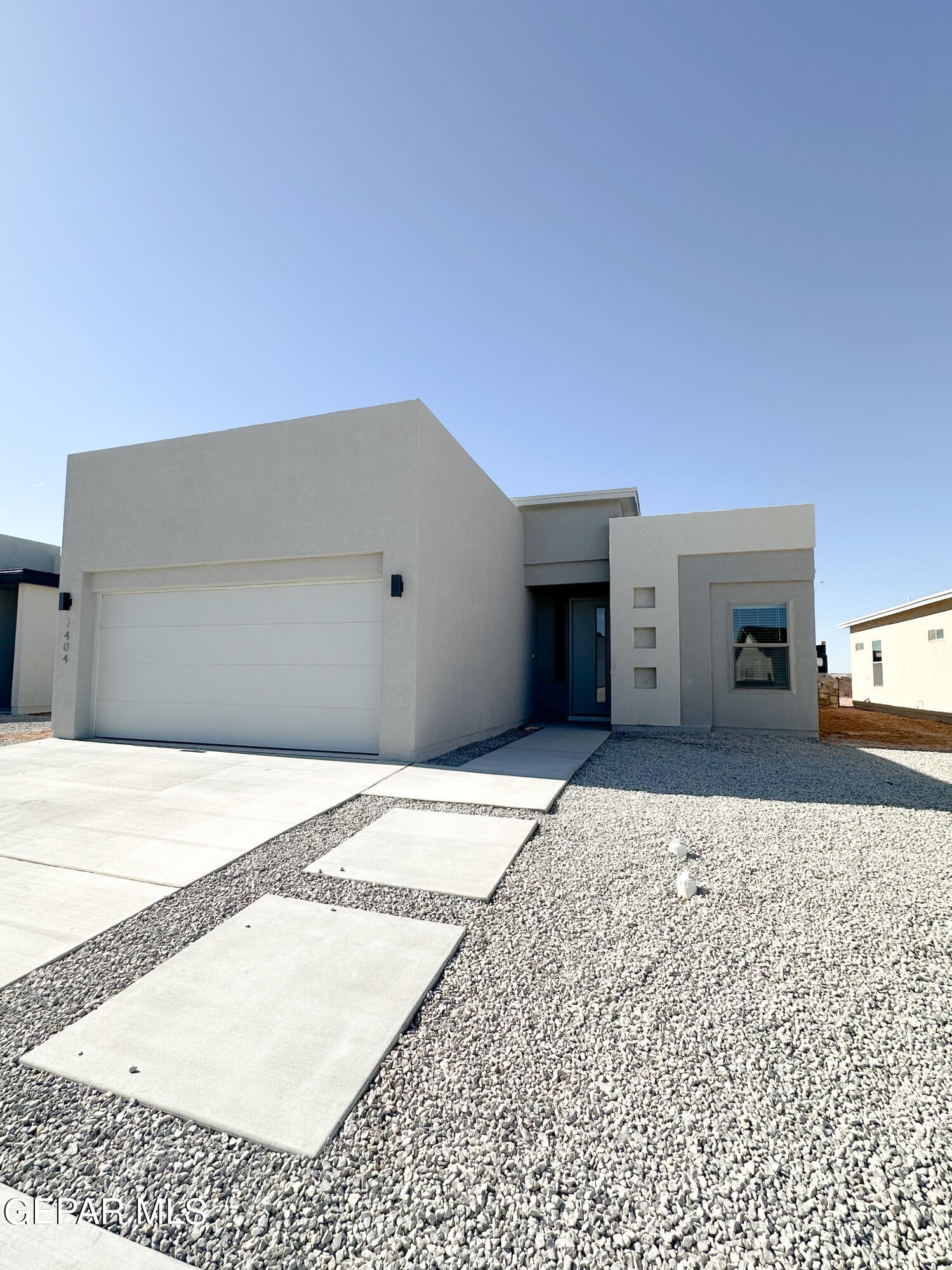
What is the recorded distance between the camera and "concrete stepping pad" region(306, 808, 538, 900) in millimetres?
3039

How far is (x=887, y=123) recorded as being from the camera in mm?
6680

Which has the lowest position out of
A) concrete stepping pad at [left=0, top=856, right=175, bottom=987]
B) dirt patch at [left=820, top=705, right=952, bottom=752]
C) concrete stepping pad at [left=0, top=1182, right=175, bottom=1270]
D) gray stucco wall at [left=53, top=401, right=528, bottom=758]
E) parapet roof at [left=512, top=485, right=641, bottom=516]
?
concrete stepping pad at [left=0, top=1182, right=175, bottom=1270]

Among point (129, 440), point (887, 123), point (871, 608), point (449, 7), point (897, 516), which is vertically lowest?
point (871, 608)

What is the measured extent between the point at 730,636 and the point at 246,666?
780 cm

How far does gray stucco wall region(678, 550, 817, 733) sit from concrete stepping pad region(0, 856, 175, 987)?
339 inches

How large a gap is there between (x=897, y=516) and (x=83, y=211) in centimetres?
2094

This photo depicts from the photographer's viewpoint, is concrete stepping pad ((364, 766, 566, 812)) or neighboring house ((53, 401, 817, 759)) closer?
concrete stepping pad ((364, 766, 566, 812))

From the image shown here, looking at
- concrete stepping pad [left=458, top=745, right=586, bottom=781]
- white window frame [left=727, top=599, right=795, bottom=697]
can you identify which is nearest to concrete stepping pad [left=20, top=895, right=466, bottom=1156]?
concrete stepping pad [left=458, top=745, right=586, bottom=781]

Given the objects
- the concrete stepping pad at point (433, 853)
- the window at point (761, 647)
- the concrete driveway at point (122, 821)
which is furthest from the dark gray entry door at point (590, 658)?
the concrete stepping pad at point (433, 853)

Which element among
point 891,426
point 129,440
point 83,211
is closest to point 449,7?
point 83,211

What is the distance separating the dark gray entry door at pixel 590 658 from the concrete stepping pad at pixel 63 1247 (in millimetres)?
10599

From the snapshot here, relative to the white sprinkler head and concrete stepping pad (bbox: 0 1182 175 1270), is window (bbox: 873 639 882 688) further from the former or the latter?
concrete stepping pad (bbox: 0 1182 175 1270)

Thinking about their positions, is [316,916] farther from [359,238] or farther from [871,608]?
[871,608]

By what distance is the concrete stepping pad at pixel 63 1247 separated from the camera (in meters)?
1.10
